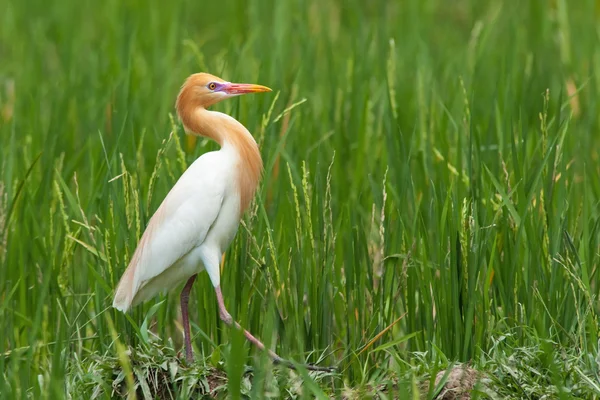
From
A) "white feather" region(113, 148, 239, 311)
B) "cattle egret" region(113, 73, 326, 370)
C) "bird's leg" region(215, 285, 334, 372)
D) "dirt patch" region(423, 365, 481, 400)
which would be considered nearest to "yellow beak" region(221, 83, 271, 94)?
"cattle egret" region(113, 73, 326, 370)

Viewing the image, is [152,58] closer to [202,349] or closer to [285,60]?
[285,60]

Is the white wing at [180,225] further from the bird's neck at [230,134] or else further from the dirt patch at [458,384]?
the dirt patch at [458,384]

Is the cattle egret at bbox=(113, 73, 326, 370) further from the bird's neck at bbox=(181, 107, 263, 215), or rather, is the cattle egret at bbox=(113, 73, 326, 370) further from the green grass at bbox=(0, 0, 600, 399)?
the green grass at bbox=(0, 0, 600, 399)

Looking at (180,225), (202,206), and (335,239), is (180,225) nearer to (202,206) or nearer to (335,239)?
(202,206)

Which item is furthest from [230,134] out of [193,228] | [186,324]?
[186,324]

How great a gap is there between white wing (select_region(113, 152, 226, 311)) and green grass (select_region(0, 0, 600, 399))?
0.15 m

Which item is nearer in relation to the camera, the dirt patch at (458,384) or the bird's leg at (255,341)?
the dirt patch at (458,384)

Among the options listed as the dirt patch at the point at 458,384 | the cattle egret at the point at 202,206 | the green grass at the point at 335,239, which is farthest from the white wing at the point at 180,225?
the dirt patch at the point at 458,384

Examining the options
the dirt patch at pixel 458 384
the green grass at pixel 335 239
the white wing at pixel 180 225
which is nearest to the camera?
the dirt patch at pixel 458 384

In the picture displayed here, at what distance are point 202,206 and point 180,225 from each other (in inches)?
3.1

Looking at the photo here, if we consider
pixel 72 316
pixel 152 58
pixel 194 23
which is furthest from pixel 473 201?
pixel 194 23

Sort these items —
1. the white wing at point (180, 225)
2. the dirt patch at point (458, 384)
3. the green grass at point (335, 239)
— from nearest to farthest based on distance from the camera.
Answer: the dirt patch at point (458, 384) → the green grass at point (335, 239) → the white wing at point (180, 225)

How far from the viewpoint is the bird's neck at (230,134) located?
10.0ft

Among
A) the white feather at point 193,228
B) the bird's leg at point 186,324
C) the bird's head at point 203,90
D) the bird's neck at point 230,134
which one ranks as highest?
the bird's head at point 203,90
